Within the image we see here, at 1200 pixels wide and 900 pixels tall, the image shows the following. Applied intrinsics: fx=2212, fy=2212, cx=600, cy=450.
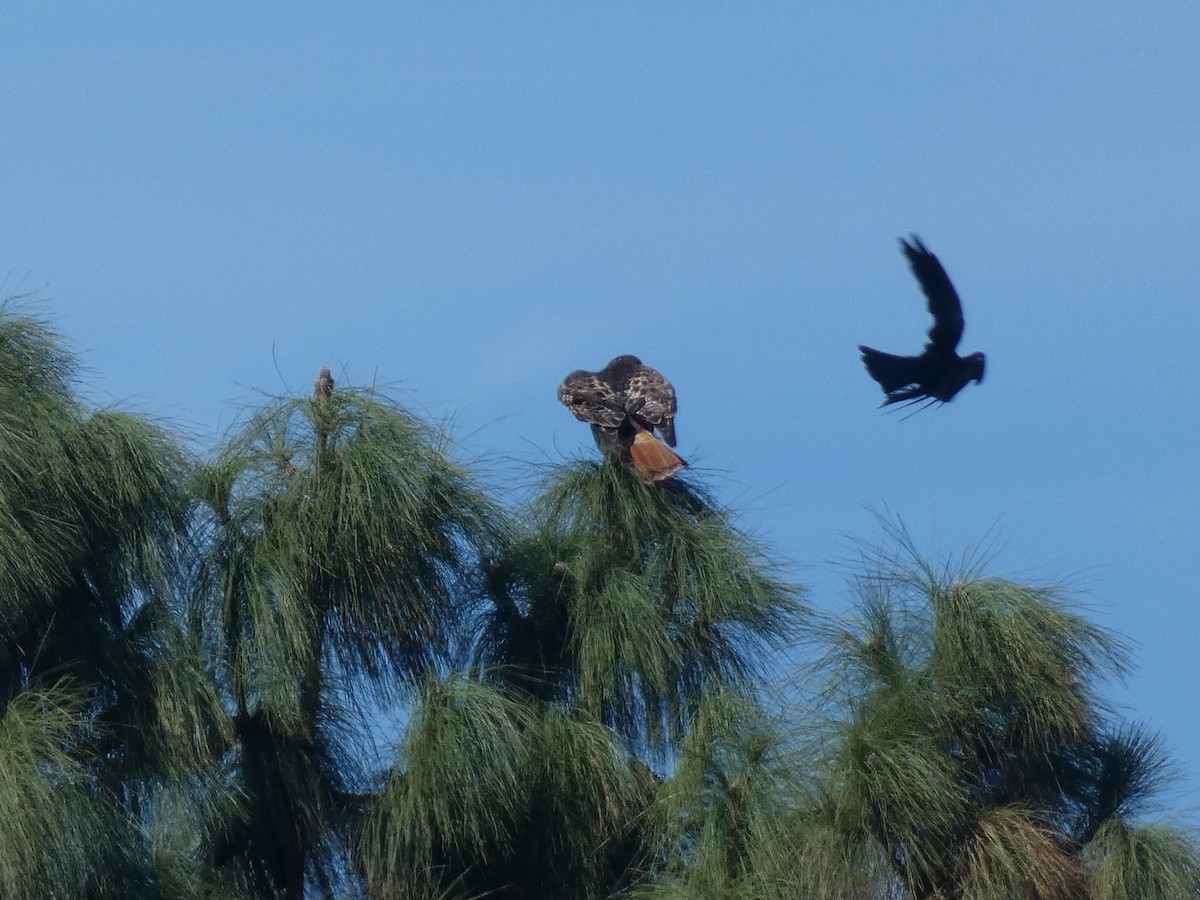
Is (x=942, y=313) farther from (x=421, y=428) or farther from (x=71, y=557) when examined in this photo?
(x=71, y=557)

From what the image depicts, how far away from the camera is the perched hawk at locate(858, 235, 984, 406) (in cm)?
677

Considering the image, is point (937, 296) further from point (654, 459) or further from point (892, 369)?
point (654, 459)

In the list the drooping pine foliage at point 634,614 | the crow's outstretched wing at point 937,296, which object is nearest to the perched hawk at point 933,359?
the crow's outstretched wing at point 937,296

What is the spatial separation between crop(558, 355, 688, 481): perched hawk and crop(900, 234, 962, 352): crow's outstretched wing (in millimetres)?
1026

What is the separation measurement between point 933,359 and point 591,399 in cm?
192

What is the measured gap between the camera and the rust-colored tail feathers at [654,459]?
704 centimetres

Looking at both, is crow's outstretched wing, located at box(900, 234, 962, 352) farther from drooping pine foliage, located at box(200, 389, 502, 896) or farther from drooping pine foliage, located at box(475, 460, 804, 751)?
drooping pine foliage, located at box(200, 389, 502, 896)

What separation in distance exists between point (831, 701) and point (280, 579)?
1580 mm

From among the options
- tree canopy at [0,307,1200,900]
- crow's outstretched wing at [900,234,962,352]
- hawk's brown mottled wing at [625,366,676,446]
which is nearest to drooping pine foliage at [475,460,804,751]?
tree canopy at [0,307,1200,900]

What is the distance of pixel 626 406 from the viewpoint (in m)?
8.23

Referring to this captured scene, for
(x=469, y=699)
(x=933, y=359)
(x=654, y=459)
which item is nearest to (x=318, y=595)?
(x=469, y=699)

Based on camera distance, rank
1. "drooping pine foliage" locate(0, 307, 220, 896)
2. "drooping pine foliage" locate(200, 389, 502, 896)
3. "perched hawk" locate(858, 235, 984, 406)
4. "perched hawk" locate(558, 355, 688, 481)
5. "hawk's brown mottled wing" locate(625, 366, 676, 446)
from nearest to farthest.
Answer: "drooping pine foliage" locate(0, 307, 220, 896), "drooping pine foliage" locate(200, 389, 502, 896), "perched hawk" locate(858, 235, 984, 406), "perched hawk" locate(558, 355, 688, 481), "hawk's brown mottled wing" locate(625, 366, 676, 446)

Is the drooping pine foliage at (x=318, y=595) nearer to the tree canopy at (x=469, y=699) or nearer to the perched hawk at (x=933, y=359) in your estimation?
the tree canopy at (x=469, y=699)

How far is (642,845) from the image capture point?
6188 millimetres
